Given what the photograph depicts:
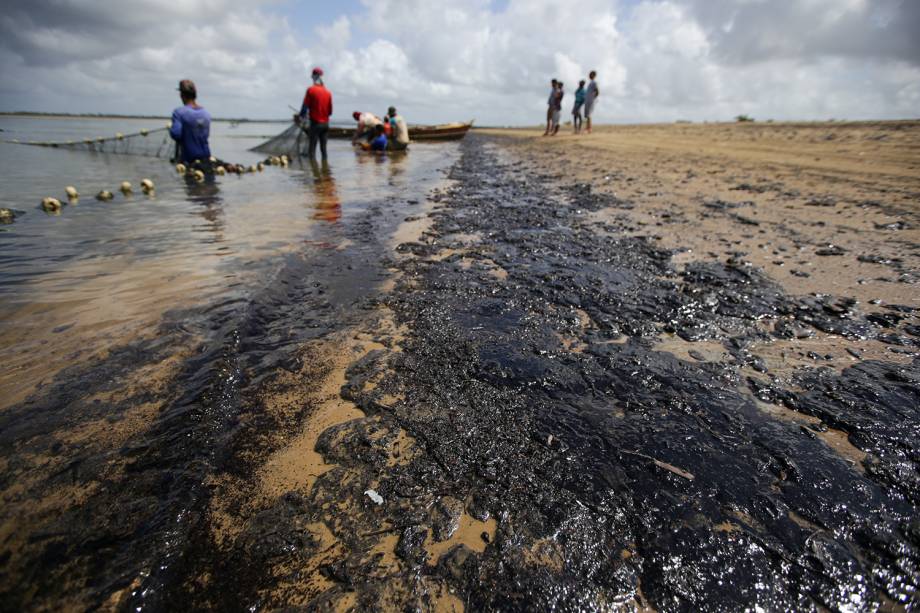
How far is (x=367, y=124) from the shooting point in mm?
21703

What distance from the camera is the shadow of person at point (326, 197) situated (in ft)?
22.0

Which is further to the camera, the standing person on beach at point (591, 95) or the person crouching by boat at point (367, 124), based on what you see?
the person crouching by boat at point (367, 124)

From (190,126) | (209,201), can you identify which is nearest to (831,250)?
(209,201)

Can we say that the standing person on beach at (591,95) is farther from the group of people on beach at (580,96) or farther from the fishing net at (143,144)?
the fishing net at (143,144)

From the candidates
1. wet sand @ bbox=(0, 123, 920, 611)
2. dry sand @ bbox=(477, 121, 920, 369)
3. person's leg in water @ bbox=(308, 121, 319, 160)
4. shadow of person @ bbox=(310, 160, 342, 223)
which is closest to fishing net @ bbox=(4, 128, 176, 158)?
person's leg in water @ bbox=(308, 121, 319, 160)

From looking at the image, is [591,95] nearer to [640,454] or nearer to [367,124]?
[367,124]

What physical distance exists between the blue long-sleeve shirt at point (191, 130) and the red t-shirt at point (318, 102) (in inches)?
141

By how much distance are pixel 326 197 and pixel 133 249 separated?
4175mm

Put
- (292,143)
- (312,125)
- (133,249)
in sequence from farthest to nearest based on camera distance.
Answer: (292,143) → (312,125) → (133,249)

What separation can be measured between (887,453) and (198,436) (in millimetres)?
3170

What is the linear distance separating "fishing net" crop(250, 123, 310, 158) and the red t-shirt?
118 inches

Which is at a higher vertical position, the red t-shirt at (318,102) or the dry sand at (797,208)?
the red t-shirt at (318,102)

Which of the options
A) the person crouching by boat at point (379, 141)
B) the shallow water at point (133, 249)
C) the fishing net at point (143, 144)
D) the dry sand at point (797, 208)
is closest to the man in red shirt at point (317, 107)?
the shallow water at point (133, 249)

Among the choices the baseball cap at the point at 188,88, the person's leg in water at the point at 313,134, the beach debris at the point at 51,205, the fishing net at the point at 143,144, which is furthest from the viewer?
the fishing net at the point at 143,144
